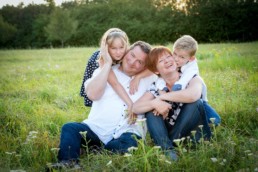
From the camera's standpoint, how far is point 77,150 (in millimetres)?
3141

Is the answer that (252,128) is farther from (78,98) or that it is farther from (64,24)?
(64,24)

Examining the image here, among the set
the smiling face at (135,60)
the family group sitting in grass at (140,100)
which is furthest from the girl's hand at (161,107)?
the smiling face at (135,60)

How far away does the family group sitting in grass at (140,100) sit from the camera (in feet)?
10.5

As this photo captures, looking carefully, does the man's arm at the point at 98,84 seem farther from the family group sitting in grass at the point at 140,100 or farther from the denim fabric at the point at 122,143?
the denim fabric at the point at 122,143

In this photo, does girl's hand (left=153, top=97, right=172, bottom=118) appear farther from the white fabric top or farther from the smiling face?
the smiling face

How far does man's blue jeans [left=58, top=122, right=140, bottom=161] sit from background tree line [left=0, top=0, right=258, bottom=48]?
27.0 m

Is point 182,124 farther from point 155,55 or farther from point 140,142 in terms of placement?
point 155,55

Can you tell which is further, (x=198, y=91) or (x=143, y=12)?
(x=143, y=12)

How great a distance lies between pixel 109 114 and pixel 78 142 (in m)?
0.45

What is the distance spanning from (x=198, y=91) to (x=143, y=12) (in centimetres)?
3605

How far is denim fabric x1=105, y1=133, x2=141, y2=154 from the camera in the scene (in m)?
3.20

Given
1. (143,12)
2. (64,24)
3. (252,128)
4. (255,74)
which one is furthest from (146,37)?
(252,128)

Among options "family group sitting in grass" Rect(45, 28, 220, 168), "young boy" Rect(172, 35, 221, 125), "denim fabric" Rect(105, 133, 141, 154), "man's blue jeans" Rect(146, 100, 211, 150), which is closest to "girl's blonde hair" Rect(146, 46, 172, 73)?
"family group sitting in grass" Rect(45, 28, 220, 168)

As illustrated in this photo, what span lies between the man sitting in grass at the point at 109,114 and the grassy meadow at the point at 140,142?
0.18m
